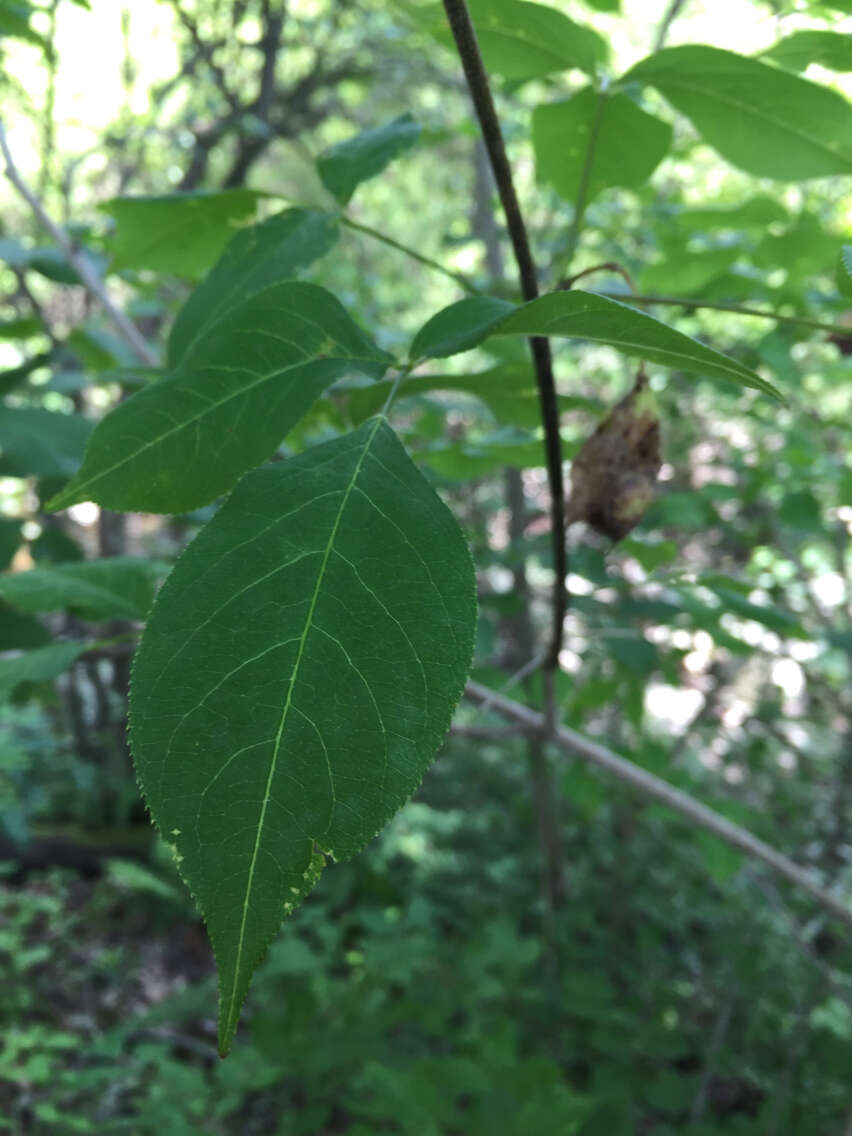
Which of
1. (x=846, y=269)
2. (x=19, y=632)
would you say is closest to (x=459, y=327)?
(x=846, y=269)

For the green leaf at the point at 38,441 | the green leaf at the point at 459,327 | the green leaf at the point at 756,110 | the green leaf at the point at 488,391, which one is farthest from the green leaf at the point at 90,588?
the green leaf at the point at 756,110

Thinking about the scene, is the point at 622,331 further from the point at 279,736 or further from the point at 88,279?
the point at 88,279

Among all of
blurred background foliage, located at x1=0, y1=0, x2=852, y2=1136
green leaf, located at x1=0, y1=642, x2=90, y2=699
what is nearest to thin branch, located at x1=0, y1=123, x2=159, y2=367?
blurred background foliage, located at x1=0, y1=0, x2=852, y2=1136

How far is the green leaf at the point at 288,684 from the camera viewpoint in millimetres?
323

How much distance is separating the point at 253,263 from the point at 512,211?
0.21 metres

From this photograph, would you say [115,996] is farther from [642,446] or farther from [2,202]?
[2,202]

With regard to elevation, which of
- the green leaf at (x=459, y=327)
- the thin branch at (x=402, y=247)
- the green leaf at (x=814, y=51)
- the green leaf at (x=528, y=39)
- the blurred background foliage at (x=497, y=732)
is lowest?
the blurred background foliage at (x=497, y=732)

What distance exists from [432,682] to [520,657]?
101 inches

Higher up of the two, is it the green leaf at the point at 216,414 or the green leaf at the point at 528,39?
the green leaf at the point at 528,39

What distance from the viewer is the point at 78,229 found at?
4.89 ft

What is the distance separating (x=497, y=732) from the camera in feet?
3.79

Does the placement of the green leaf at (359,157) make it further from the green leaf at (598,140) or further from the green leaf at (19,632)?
the green leaf at (19,632)

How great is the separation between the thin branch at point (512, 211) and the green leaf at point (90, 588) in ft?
1.55

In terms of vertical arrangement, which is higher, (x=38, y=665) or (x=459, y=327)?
(x=459, y=327)
